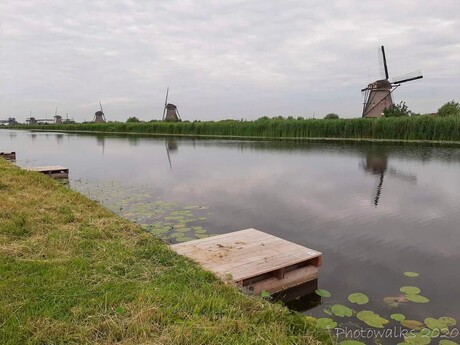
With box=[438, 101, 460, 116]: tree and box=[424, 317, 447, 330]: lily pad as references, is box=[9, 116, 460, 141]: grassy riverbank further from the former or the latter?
box=[424, 317, 447, 330]: lily pad

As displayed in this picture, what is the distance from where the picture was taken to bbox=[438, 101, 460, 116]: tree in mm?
31909

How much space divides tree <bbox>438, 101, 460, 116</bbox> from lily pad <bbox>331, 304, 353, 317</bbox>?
34243 mm

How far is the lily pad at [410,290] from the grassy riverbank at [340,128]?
69.0 ft

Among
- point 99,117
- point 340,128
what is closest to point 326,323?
point 340,128

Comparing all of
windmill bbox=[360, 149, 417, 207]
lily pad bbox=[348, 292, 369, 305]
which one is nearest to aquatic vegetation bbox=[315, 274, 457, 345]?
lily pad bbox=[348, 292, 369, 305]

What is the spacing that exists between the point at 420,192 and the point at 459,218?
87.7 inches

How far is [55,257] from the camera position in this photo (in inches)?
142

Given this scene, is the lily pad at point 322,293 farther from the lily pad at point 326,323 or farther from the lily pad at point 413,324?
the lily pad at point 413,324

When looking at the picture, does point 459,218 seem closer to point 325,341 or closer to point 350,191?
point 350,191

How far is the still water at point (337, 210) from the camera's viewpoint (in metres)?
3.92

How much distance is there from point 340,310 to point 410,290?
90 centimetres

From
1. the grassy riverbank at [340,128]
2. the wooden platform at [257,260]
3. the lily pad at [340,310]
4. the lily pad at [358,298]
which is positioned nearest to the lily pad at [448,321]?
the lily pad at [358,298]

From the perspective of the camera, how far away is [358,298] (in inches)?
140

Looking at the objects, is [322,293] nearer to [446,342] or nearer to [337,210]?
[446,342]
